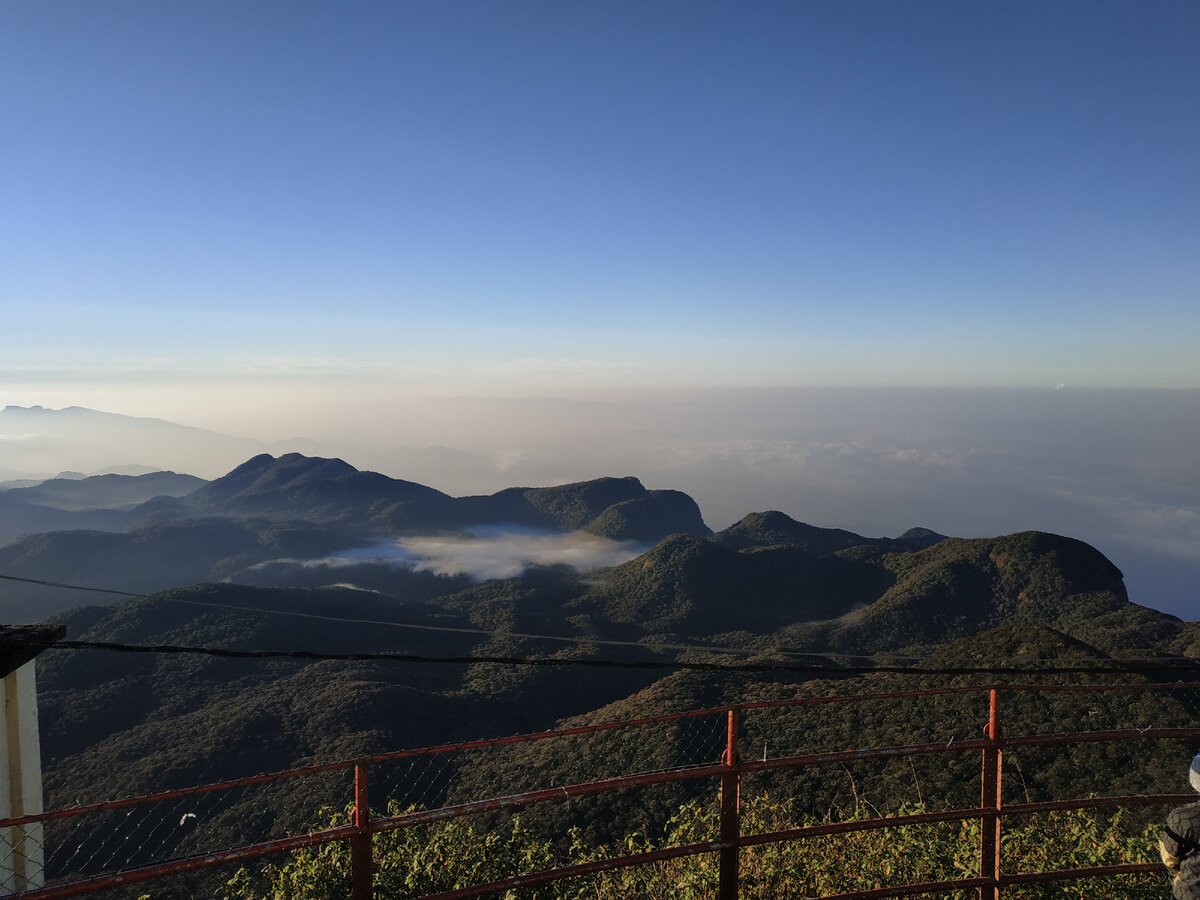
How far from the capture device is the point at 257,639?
1921 inches

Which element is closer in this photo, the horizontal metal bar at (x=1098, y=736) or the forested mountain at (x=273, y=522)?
the horizontal metal bar at (x=1098, y=736)

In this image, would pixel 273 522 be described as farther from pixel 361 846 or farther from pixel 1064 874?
pixel 1064 874

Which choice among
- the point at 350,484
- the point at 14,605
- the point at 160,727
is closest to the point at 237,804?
the point at 160,727

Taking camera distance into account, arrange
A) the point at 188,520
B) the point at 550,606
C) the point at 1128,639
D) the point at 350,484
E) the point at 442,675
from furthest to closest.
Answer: the point at 350,484
the point at 188,520
the point at 550,606
the point at 442,675
the point at 1128,639

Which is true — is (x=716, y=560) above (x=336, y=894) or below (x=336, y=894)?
below

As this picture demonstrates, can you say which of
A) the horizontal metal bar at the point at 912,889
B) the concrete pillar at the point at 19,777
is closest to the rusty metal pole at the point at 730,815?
the horizontal metal bar at the point at 912,889

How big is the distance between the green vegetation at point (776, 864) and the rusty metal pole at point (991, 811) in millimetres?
549

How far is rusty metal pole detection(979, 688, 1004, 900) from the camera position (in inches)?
179

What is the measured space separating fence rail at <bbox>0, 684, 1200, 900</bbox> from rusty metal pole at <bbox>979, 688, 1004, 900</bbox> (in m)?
0.01

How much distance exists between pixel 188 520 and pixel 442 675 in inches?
3110

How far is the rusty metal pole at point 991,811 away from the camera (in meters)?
4.55

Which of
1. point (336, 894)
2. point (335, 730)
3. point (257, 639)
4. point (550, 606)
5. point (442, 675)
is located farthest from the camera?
point (550, 606)

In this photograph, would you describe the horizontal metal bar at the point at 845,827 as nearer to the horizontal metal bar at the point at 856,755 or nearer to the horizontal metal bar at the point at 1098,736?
the horizontal metal bar at the point at 856,755

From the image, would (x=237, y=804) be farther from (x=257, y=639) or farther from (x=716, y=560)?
(x=716, y=560)
